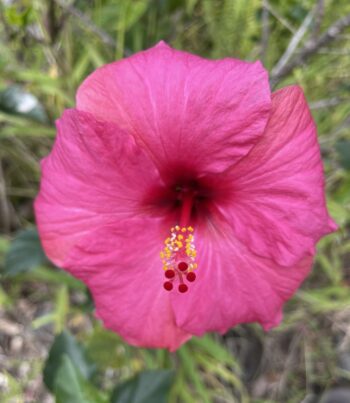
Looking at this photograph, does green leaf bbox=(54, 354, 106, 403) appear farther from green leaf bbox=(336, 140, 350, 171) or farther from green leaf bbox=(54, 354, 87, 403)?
green leaf bbox=(336, 140, 350, 171)

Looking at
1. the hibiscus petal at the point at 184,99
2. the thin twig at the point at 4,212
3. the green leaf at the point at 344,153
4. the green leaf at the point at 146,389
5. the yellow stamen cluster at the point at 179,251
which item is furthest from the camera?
the thin twig at the point at 4,212

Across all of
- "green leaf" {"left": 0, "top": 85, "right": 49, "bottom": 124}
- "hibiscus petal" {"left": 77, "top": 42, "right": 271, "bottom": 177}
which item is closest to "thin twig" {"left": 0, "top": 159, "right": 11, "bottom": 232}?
"green leaf" {"left": 0, "top": 85, "right": 49, "bottom": 124}

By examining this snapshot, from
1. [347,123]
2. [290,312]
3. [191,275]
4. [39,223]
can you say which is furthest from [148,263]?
[290,312]

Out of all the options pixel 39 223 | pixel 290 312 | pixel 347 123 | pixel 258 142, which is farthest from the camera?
pixel 290 312

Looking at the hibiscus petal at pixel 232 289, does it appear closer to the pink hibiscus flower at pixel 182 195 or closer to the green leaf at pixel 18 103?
the pink hibiscus flower at pixel 182 195

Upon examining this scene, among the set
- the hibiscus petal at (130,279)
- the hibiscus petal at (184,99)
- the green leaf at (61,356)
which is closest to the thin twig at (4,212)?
the green leaf at (61,356)

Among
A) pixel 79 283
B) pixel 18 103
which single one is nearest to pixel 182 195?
pixel 18 103

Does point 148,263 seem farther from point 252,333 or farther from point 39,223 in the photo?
point 252,333

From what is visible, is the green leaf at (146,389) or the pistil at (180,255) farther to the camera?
the green leaf at (146,389)
